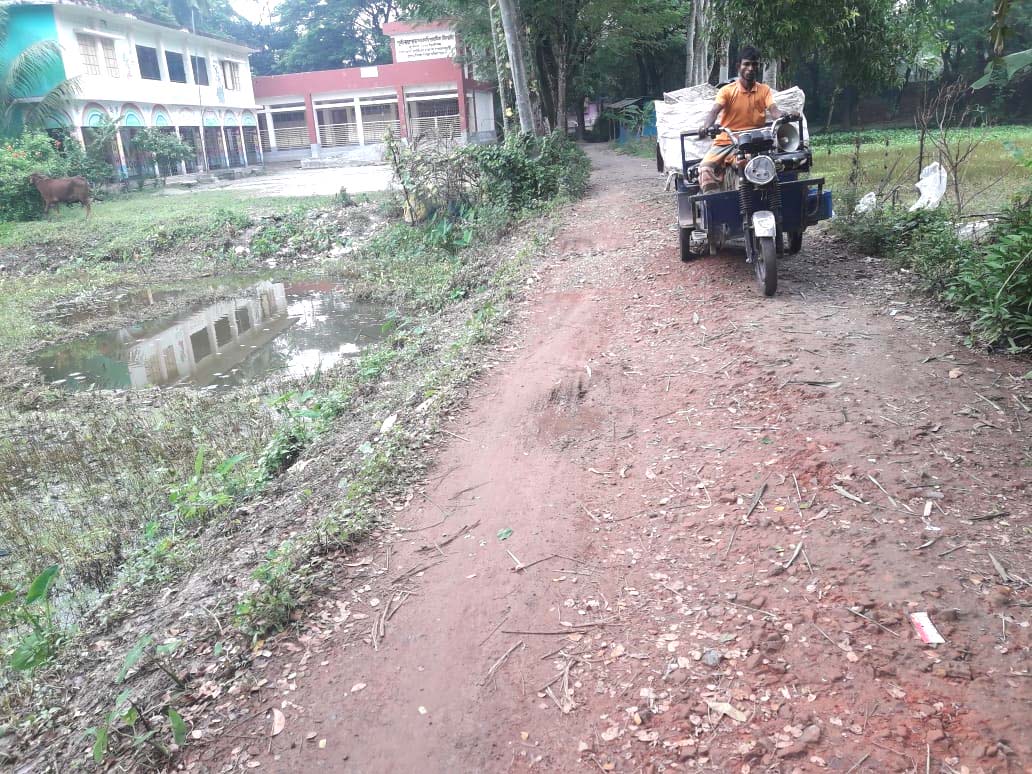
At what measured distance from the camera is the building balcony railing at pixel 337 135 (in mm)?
40312

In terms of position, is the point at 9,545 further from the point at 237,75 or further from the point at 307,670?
the point at 237,75

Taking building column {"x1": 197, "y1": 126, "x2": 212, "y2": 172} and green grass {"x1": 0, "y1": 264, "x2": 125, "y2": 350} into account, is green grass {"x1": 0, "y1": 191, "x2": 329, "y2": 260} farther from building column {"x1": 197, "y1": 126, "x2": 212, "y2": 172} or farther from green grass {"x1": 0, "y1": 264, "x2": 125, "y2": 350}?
building column {"x1": 197, "y1": 126, "x2": 212, "y2": 172}

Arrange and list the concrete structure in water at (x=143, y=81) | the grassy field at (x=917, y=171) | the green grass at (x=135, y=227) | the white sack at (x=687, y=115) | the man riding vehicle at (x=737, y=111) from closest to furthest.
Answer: the man riding vehicle at (x=737, y=111) → the white sack at (x=687, y=115) → the grassy field at (x=917, y=171) → the green grass at (x=135, y=227) → the concrete structure in water at (x=143, y=81)

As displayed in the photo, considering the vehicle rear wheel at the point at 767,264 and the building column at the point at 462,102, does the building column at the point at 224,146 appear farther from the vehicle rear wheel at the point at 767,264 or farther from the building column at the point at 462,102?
the vehicle rear wheel at the point at 767,264

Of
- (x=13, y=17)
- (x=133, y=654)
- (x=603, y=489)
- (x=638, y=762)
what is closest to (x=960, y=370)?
(x=603, y=489)

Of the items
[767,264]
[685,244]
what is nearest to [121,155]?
[685,244]

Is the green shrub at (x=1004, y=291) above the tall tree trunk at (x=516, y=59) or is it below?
below

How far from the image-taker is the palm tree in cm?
2478

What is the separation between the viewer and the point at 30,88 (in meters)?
25.8

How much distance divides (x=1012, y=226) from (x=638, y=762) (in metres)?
5.18

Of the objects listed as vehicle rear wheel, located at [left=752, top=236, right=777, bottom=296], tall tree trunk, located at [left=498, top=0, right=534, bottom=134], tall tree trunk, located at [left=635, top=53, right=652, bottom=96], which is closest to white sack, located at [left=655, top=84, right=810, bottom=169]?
vehicle rear wheel, located at [left=752, top=236, right=777, bottom=296]

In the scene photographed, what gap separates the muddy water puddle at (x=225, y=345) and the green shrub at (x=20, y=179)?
11035 mm

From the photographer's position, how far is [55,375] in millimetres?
10094

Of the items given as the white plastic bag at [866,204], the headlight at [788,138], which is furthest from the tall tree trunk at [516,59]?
the headlight at [788,138]
